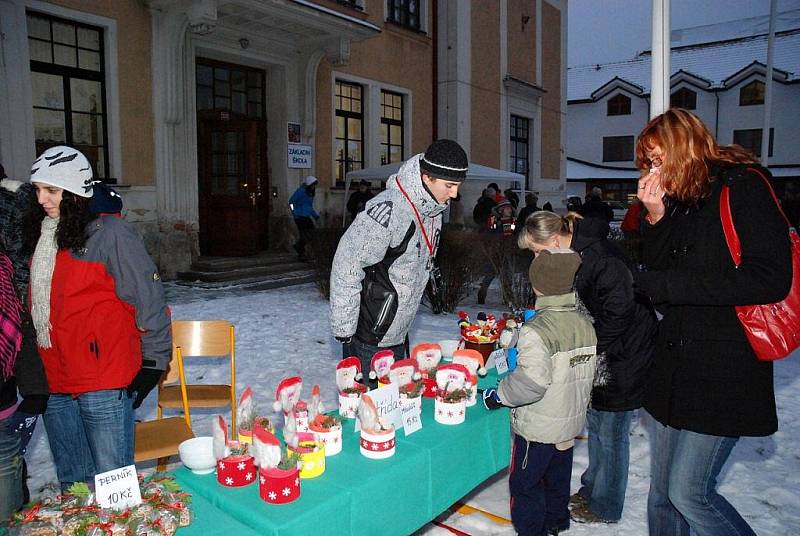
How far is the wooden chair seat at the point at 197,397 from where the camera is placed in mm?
4031

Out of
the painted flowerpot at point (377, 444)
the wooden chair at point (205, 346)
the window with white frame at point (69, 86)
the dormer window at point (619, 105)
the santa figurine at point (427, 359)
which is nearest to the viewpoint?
the painted flowerpot at point (377, 444)

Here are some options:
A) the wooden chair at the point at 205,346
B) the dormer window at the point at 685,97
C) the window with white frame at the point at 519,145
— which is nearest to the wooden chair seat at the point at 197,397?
the wooden chair at the point at 205,346

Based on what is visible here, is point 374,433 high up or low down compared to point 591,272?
down

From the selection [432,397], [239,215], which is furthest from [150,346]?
[239,215]

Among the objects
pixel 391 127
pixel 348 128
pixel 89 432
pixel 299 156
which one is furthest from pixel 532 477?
pixel 391 127

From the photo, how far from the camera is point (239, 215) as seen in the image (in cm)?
1203

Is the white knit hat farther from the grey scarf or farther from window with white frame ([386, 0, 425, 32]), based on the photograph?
window with white frame ([386, 0, 425, 32])

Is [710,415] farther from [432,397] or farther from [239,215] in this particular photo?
[239,215]

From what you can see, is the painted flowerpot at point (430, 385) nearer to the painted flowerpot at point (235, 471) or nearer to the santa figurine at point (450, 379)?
the santa figurine at point (450, 379)

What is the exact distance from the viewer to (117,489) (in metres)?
1.96

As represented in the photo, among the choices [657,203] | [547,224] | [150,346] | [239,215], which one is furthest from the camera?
[239,215]

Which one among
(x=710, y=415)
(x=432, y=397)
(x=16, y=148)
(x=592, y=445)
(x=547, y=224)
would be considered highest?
(x=16, y=148)

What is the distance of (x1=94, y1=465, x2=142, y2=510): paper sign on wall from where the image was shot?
1943mm

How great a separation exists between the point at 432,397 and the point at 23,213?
2.14 metres
